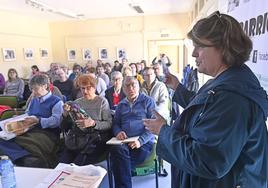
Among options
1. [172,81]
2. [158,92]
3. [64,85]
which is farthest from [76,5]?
[172,81]

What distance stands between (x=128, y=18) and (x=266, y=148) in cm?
800

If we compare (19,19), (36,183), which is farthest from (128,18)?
(36,183)

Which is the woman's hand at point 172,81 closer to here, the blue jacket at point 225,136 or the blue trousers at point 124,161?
the blue jacket at point 225,136

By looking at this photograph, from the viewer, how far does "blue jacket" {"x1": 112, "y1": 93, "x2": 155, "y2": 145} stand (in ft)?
7.51

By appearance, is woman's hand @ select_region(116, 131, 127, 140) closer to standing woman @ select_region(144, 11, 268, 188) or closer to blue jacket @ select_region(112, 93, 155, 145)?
blue jacket @ select_region(112, 93, 155, 145)

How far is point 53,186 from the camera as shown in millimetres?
1123

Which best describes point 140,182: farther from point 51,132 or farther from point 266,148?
point 266,148

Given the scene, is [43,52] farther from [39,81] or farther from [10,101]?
[39,81]

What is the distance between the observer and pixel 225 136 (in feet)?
2.52

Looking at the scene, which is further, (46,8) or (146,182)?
(46,8)

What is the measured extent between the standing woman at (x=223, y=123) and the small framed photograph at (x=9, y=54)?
6.93 metres

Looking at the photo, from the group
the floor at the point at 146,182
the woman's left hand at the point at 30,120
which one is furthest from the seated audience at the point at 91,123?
the floor at the point at 146,182

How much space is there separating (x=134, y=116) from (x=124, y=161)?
448 millimetres

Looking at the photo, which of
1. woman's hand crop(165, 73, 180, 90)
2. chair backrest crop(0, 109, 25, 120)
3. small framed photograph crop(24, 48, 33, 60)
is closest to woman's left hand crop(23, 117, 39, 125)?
chair backrest crop(0, 109, 25, 120)
